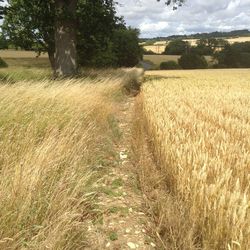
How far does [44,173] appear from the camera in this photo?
380 cm

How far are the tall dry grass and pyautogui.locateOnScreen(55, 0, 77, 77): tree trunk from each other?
10.4m

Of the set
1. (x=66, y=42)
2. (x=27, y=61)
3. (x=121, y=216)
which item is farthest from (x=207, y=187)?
(x=27, y=61)

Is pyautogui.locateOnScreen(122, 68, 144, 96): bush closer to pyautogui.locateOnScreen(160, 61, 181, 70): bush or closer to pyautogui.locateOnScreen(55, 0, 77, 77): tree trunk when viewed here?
pyautogui.locateOnScreen(55, 0, 77, 77): tree trunk

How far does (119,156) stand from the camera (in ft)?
21.4

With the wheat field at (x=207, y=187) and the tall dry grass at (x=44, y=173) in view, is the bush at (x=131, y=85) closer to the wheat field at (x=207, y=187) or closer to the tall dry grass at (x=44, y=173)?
the tall dry grass at (x=44, y=173)

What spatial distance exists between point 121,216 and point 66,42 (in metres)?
14.5

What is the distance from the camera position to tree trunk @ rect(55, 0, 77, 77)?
17.2 m

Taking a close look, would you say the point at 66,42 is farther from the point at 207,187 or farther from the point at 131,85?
the point at 207,187

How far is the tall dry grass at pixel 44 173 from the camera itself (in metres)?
3.00

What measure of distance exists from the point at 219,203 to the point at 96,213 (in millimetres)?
1395

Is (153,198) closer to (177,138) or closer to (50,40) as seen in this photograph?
(177,138)

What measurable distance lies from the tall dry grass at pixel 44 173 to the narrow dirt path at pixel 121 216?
144 millimetres

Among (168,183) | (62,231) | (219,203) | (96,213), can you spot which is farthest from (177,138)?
(62,231)

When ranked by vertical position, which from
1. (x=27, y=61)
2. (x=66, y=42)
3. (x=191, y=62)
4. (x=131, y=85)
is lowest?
(x=191, y=62)
